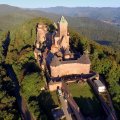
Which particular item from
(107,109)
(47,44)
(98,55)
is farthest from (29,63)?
(107,109)

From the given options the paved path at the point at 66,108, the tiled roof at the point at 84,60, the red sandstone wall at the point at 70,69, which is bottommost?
the paved path at the point at 66,108

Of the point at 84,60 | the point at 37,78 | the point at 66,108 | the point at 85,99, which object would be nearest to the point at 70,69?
the point at 84,60

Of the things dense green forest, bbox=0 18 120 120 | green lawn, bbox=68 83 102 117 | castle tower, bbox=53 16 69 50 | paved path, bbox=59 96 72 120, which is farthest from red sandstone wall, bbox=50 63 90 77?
castle tower, bbox=53 16 69 50

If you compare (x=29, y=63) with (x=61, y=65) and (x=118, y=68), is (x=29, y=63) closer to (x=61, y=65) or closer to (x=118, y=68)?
(x=61, y=65)

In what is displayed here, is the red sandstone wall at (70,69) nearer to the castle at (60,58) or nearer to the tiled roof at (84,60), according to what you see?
the castle at (60,58)

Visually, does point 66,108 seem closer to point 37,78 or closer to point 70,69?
point 37,78

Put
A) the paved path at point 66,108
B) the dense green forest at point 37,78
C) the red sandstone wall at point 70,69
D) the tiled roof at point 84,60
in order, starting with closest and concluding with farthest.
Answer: the paved path at point 66,108
the dense green forest at point 37,78
the red sandstone wall at point 70,69
the tiled roof at point 84,60

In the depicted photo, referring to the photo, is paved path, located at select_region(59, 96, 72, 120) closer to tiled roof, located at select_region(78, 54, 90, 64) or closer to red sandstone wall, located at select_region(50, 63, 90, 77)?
red sandstone wall, located at select_region(50, 63, 90, 77)

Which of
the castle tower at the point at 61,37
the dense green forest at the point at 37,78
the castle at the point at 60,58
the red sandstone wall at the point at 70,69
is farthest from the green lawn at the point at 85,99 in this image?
the castle tower at the point at 61,37
